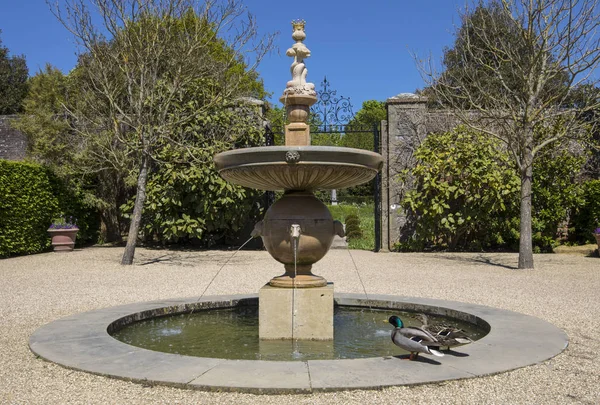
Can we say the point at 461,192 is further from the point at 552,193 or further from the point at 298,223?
the point at 298,223

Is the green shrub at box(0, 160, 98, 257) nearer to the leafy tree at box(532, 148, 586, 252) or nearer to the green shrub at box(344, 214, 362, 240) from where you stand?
the green shrub at box(344, 214, 362, 240)

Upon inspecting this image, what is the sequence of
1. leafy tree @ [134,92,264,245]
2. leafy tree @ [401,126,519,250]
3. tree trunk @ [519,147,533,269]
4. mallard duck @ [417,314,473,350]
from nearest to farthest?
mallard duck @ [417,314,473,350], tree trunk @ [519,147,533,269], leafy tree @ [401,126,519,250], leafy tree @ [134,92,264,245]

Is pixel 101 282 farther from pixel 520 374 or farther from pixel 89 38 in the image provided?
pixel 520 374

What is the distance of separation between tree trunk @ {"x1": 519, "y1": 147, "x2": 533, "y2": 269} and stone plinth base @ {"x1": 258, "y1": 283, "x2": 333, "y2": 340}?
6.99 m

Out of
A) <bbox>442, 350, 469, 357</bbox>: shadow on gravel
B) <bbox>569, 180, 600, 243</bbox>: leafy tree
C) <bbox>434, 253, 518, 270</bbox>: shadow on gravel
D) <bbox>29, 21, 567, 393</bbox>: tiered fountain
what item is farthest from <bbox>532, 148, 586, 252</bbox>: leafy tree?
<bbox>442, 350, 469, 357</bbox>: shadow on gravel

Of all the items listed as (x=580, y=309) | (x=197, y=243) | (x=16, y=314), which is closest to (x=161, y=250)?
(x=197, y=243)

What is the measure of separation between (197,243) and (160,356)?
40.3 feet

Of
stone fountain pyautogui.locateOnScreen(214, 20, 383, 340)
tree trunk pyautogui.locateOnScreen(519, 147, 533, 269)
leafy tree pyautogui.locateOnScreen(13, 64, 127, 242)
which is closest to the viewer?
stone fountain pyautogui.locateOnScreen(214, 20, 383, 340)

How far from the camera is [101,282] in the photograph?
9.58m

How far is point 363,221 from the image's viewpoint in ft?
75.8

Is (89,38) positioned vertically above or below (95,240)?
above

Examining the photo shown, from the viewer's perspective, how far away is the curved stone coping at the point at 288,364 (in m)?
3.58

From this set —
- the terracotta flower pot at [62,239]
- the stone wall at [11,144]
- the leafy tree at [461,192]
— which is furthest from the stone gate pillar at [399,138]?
the stone wall at [11,144]

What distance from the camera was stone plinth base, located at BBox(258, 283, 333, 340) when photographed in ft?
17.7
